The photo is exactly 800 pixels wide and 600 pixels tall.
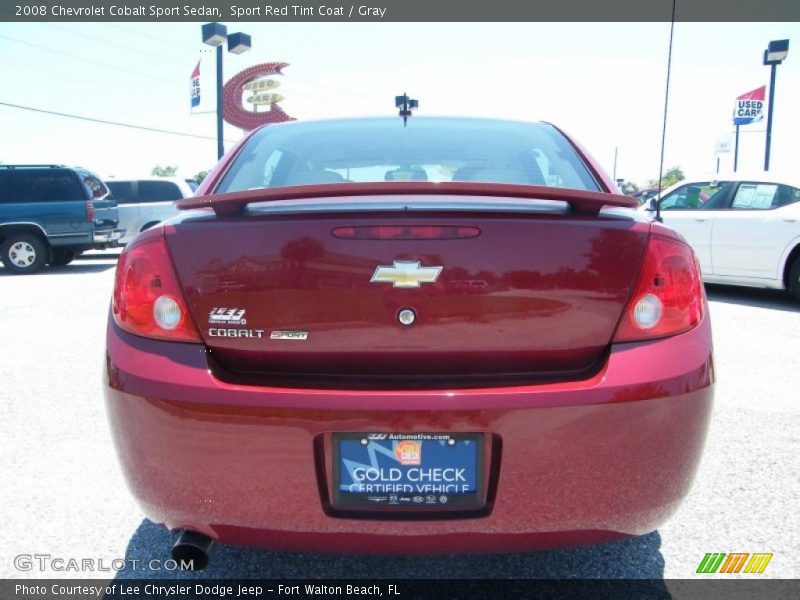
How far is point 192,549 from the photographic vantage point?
1.67m

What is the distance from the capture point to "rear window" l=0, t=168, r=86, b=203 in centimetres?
1140

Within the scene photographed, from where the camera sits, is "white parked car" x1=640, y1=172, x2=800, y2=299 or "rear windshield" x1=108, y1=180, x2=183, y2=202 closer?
"white parked car" x1=640, y1=172, x2=800, y2=299

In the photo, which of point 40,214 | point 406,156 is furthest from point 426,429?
point 40,214

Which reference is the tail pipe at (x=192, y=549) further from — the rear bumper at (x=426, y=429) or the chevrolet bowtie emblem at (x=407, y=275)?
the chevrolet bowtie emblem at (x=407, y=275)

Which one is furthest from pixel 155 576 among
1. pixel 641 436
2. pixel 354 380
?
pixel 641 436

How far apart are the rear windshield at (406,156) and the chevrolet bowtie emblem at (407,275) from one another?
2.86 ft

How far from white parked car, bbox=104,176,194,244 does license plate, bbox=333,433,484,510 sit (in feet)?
43.1

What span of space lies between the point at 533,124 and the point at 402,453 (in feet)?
5.81

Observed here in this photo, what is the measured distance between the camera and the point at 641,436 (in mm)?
1562

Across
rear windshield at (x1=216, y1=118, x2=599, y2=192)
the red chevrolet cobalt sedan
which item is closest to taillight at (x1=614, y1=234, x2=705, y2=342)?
the red chevrolet cobalt sedan

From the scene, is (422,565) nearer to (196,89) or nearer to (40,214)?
(40,214)

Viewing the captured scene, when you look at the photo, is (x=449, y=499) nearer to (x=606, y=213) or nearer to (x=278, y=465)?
(x=278, y=465)

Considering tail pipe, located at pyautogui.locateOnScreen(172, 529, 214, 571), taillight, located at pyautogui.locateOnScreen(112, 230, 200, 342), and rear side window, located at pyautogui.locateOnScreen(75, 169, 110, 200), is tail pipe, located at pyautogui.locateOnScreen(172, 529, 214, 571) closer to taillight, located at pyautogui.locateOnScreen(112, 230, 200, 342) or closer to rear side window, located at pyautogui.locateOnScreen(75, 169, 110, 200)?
taillight, located at pyautogui.locateOnScreen(112, 230, 200, 342)

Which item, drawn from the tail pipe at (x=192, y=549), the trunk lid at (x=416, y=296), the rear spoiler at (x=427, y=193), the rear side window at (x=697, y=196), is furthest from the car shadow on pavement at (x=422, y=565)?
the rear side window at (x=697, y=196)
